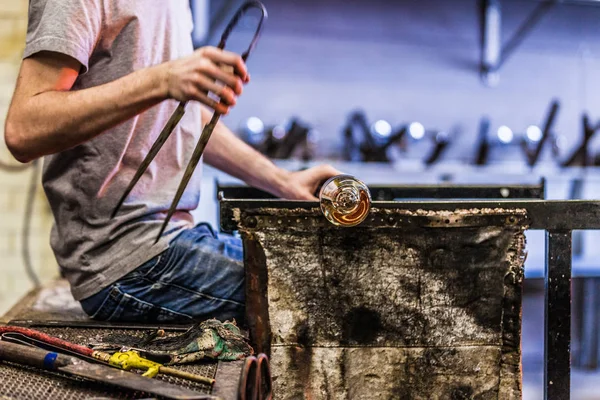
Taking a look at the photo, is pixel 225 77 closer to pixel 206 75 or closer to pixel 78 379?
pixel 206 75

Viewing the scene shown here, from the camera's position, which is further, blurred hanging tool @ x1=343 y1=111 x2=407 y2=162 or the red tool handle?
blurred hanging tool @ x1=343 y1=111 x2=407 y2=162

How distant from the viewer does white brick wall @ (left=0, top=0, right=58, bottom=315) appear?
3287 millimetres

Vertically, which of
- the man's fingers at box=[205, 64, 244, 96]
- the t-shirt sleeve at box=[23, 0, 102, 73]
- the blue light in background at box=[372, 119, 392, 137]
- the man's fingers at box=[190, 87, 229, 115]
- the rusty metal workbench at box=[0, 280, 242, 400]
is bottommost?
the rusty metal workbench at box=[0, 280, 242, 400]

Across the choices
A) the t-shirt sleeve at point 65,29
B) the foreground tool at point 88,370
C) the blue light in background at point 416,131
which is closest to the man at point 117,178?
the t-shirt sleeve at point 65,29

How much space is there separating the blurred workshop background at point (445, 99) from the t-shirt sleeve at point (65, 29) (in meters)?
2.17

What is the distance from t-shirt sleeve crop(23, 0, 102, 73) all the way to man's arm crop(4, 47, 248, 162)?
2 cm

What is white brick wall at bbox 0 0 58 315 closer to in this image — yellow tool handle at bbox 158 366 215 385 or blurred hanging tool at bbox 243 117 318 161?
blurred hanging tool at bbox 243 117 318 161

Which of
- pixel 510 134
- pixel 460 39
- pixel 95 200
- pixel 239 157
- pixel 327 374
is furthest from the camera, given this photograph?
pixel 460 39

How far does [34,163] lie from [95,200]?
6.95 ft

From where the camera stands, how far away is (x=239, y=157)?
1.66 m

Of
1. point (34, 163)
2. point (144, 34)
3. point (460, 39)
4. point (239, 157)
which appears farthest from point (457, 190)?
point (460, 39)

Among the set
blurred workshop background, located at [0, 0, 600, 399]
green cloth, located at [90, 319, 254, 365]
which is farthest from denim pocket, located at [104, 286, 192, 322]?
blurred workshop background, located at [0, 0, 600, 399]

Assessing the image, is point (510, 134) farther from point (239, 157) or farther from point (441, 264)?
point (441, 264)

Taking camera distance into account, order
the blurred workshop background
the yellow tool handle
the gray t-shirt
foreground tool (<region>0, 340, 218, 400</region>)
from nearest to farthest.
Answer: foreground tool (<region>0, 340, 218, 400</region>), the yellow tool handle, the gray t-shirt, the blurred workshop background
